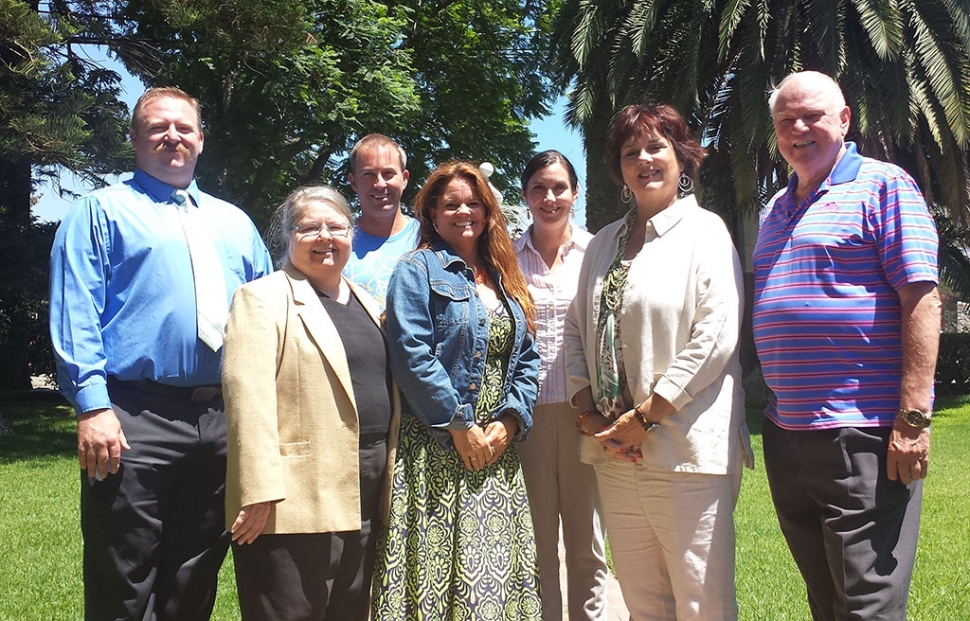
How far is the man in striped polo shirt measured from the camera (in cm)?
320

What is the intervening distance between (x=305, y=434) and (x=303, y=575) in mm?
531

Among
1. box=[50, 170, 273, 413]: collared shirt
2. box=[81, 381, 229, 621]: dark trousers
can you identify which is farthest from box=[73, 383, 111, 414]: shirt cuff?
box=[81, 381, 229, 621]: dark trousers

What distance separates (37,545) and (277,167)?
34.2 ft

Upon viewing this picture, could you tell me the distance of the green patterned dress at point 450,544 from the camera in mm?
3504

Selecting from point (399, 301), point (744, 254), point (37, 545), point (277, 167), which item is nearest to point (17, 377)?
point (277, 167)

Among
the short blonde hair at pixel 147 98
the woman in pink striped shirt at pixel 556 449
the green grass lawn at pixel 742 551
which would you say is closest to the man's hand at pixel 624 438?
the woman in pink striped shirt at pixel 556 449

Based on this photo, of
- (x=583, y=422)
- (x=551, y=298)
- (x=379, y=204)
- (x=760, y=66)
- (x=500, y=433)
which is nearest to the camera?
(x=500, y=433)

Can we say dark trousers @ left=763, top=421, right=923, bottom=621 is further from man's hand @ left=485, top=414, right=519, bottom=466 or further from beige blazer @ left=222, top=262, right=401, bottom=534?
beige blazer @ left=222, top=262, right=401, bottom=534

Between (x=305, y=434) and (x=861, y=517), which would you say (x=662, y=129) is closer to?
(x=861, y=517)

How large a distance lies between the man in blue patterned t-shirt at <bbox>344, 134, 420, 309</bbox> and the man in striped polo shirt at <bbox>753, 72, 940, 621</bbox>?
6.24 ft

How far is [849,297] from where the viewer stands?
330cm

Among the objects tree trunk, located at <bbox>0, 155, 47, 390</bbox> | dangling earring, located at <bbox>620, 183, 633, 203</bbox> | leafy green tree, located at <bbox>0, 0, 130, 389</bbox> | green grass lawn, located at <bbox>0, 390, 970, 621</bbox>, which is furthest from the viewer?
tree trunk, located at <bbox>0, 155, 47, 390</bbox>

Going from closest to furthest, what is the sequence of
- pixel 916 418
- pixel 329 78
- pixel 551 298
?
pixel 916 418
pixel 551 298
pixel 329 78

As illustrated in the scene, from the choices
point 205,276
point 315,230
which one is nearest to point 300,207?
point 315,230
